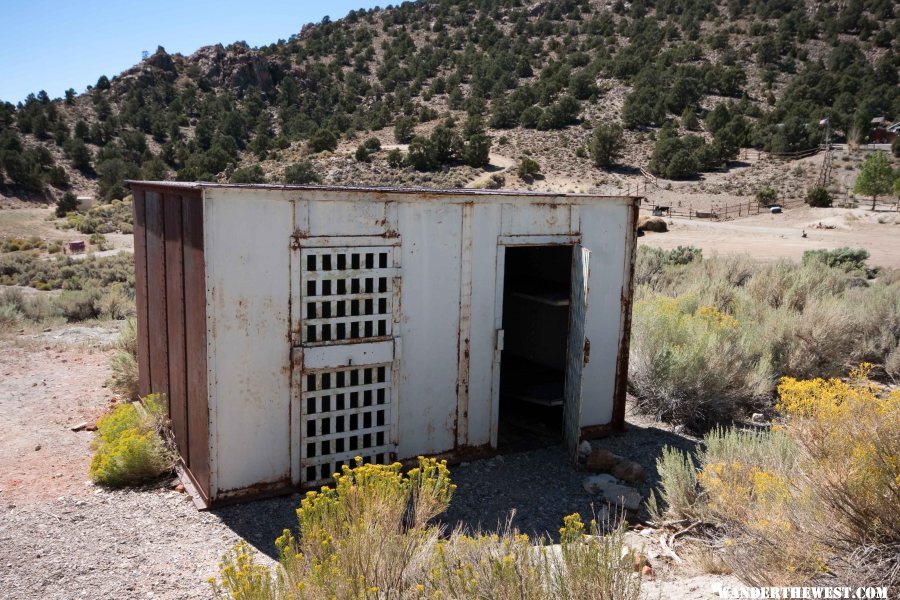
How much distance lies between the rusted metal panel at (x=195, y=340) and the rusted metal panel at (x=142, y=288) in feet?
6.08

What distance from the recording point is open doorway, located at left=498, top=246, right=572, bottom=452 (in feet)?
24.1

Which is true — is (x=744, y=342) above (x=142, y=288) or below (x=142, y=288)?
below

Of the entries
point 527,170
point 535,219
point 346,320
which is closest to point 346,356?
point 346,320

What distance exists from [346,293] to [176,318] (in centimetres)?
157

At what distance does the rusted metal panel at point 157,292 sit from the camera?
6.38 m

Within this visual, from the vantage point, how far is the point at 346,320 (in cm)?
569

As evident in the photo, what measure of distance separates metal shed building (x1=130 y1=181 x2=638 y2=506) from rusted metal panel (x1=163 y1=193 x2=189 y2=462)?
0.02m

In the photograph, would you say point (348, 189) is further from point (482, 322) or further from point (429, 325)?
point (482, 322)

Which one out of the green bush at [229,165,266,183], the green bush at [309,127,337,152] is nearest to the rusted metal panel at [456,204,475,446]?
the green bush at [229,165,266,183]

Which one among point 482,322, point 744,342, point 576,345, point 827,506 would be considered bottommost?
point 744,342

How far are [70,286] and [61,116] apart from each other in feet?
135

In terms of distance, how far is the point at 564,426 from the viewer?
704 cm

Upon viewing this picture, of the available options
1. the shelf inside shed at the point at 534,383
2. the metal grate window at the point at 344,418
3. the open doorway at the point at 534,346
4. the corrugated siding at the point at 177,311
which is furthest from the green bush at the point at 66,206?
the metal grate window at the point at 344,418

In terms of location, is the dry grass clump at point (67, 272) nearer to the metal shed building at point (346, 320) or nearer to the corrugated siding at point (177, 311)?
the corrugated siding at point (177, 311)
